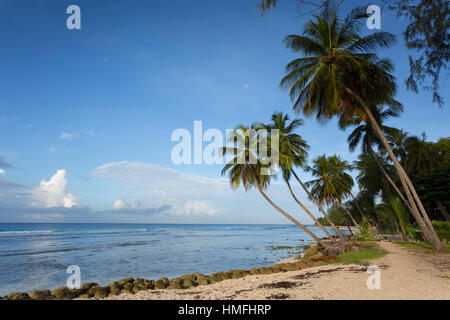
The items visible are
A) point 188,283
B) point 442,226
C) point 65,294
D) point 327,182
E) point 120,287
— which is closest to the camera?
point 65,294

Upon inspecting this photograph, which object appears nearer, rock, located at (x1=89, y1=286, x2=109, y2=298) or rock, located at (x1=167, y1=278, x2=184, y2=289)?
rock, located at (x1=89, y1=286, x2=109, y2=298)

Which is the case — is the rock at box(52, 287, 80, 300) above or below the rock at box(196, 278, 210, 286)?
above

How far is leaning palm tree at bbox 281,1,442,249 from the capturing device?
12148 millimetres

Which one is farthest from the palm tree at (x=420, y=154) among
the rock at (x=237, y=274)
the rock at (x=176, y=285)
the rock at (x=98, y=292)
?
the rock at (x=98, y=292)

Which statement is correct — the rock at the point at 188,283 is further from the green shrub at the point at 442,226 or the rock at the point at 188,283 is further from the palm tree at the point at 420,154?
the palm tree at the point at 420,154

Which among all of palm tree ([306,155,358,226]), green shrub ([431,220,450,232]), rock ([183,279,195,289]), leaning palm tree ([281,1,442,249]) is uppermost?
leaning palm tree ([281,1,442,249])

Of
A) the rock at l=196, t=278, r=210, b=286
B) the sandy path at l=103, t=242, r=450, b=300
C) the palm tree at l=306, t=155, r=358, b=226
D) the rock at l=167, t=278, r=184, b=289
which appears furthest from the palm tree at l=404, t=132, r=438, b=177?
the rock at l=167, t=278, r=184, b=289

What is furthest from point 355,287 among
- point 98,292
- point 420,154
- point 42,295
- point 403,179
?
point 420,154

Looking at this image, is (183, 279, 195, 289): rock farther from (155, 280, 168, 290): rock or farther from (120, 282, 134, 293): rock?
(120, 282, 134, 293): rock

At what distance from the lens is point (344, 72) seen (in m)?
12.8

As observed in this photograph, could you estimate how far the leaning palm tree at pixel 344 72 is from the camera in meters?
12.1

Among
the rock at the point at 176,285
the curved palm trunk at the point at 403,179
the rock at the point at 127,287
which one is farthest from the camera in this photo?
the curved palm trunk at the point at 403,179

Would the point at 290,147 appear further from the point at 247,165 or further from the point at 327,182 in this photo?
the point at 327,182
